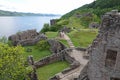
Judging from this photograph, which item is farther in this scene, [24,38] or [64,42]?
[24,38]

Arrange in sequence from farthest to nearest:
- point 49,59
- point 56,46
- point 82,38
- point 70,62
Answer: point 82,38 → point 56,46 → point 49,59 → point 70,62

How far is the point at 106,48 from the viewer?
21.1 meters

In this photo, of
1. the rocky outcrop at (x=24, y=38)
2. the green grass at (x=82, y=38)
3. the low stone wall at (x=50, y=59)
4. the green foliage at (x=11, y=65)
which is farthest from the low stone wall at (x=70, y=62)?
the rocky outcrop at (x=24, y=38)

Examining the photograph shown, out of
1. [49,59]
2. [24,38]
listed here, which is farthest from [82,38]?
[24,38]

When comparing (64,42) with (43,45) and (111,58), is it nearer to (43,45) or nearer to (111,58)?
(43,45)

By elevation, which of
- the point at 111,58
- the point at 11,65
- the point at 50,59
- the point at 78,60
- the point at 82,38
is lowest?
the point at 50,59

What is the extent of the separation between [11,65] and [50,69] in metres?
9.44

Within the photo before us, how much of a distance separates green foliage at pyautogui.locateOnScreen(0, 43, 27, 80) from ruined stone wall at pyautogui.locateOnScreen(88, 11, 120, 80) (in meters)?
11.7

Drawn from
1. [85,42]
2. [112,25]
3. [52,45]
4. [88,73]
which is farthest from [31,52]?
[112,25]

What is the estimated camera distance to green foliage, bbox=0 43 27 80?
30641mm

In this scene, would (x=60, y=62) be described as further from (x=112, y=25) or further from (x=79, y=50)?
(x=112, y=25)

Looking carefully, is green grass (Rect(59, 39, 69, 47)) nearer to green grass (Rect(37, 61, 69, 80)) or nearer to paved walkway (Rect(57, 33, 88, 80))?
paved walkway (Rect(57, 33, 88, 80))

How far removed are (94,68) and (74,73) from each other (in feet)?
41.0

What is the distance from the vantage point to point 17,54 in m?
32.2
